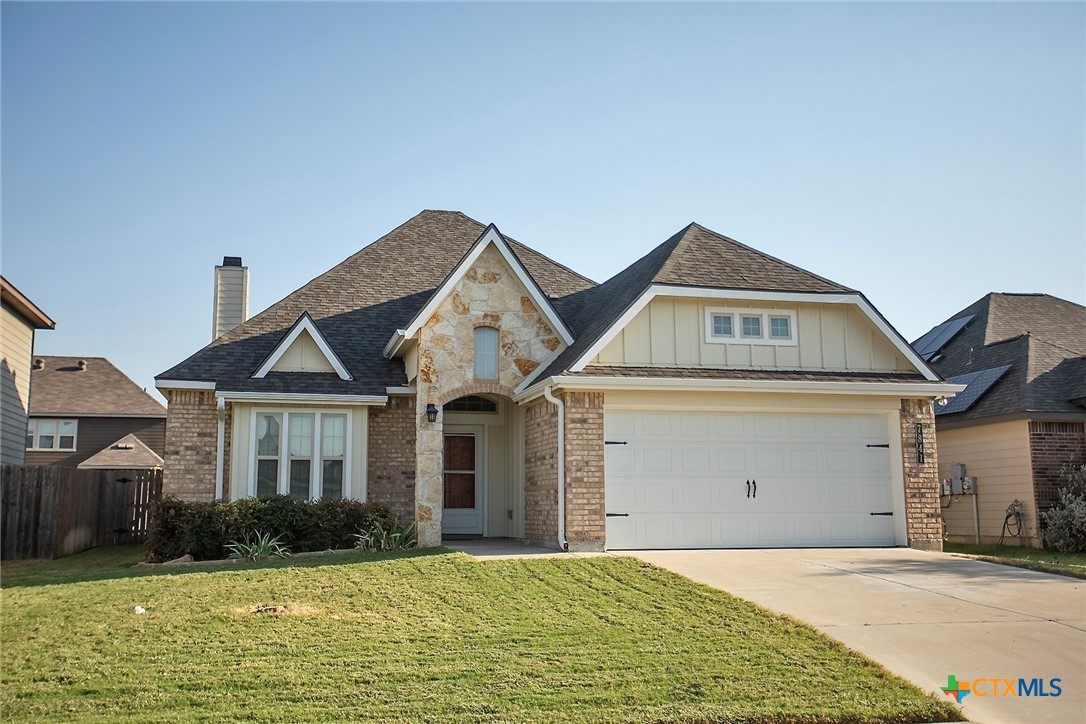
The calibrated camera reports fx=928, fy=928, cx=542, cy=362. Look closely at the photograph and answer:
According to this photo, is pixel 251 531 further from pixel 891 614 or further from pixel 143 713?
pixel 891 614

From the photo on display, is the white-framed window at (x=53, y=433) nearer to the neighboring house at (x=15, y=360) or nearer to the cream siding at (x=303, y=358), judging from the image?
the neighboring house at (x=15, y=360)

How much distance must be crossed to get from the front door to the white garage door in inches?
192

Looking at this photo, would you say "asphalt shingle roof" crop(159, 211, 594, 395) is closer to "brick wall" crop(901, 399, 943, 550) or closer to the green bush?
the green bush

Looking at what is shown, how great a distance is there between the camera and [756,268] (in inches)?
665

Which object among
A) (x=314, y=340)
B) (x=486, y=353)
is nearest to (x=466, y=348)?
(x=486, y=353)

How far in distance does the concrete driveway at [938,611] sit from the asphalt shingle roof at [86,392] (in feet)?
92.3

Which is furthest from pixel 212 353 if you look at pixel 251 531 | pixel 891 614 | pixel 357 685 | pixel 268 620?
pixel 891 614

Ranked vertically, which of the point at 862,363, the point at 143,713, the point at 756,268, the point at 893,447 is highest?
the point at 756,268

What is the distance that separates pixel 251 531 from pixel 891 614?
9.70 m

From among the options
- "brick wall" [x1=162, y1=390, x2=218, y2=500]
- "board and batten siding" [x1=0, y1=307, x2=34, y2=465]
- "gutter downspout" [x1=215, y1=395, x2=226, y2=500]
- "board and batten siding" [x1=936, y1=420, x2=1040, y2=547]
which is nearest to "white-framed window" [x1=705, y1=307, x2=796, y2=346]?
"board and batten siding" [x1=936, y1=420, x2=1040, y2=547]

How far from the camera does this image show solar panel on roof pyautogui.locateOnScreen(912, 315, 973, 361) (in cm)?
2464

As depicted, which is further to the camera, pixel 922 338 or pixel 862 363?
pixel 922 338

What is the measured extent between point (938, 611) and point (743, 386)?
603cm

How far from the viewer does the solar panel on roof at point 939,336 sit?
24.6 m
